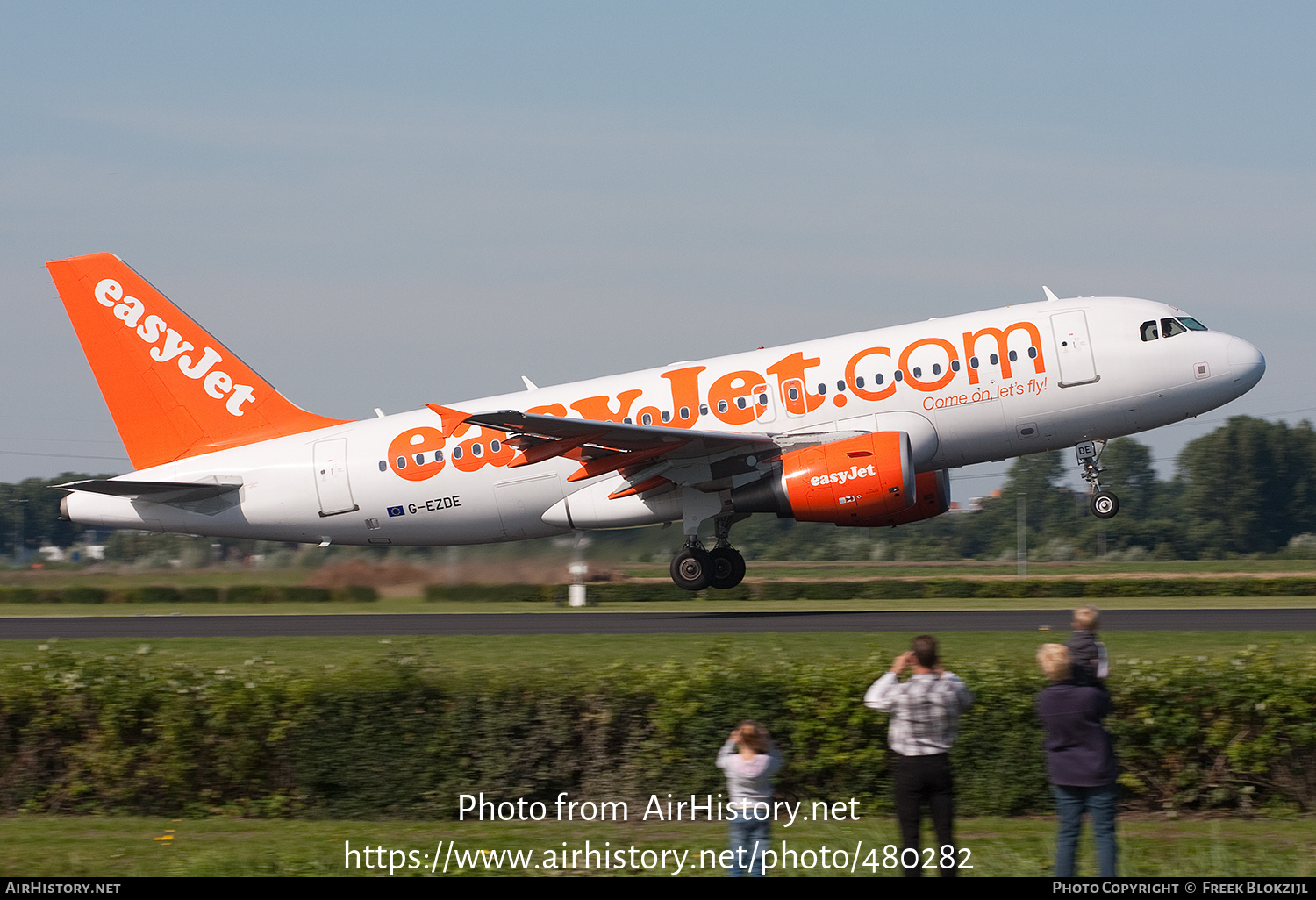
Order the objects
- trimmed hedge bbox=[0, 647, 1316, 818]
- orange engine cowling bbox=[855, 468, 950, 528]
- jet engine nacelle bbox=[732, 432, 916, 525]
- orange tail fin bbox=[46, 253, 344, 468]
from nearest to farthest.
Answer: trimmed hedge bbox=[0, 647, 1316, 818] → jet engine nacelle bbox=[732, 432, 916, 525] → orange engine cowling bbox=[855, 468, 950, 528] → orange tail fin bbox=[46, 253, 344, 468]

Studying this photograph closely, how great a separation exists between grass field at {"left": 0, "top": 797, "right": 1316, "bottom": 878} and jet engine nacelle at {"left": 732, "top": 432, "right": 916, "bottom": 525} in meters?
14.5

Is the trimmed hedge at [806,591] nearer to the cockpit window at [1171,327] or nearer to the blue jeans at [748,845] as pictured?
the cockpit window at [1171,327]

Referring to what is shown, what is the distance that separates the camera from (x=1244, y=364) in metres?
29.7

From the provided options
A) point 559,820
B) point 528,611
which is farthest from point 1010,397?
point 559,820

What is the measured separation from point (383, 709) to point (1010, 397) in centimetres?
1836

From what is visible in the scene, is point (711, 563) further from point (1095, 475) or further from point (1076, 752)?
point (1076, 752)

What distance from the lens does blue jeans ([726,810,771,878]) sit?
10.2 m

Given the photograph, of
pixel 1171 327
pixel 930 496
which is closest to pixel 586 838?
pixel 930 496

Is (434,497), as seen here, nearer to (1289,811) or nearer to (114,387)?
(114,387)

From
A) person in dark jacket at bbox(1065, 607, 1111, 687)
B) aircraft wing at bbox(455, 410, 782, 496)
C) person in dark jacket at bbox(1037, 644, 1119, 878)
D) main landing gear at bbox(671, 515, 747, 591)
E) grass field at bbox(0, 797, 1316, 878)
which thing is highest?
aircraft wing at bbox(455, 410, 782, 496)

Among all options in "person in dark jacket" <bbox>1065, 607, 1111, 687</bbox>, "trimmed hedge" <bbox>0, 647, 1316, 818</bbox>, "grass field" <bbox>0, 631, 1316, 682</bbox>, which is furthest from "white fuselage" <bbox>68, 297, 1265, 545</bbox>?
"person in dark jacket" <bbox>1065, 607, 1111, 687</bbox>

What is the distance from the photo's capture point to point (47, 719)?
15.5 m

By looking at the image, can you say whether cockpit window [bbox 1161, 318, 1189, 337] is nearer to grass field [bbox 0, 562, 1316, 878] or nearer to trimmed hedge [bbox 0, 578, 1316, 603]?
trimmed hedge [bbox 0, 578, 1316, 603]

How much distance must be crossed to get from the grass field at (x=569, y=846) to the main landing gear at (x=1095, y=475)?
16461mm
